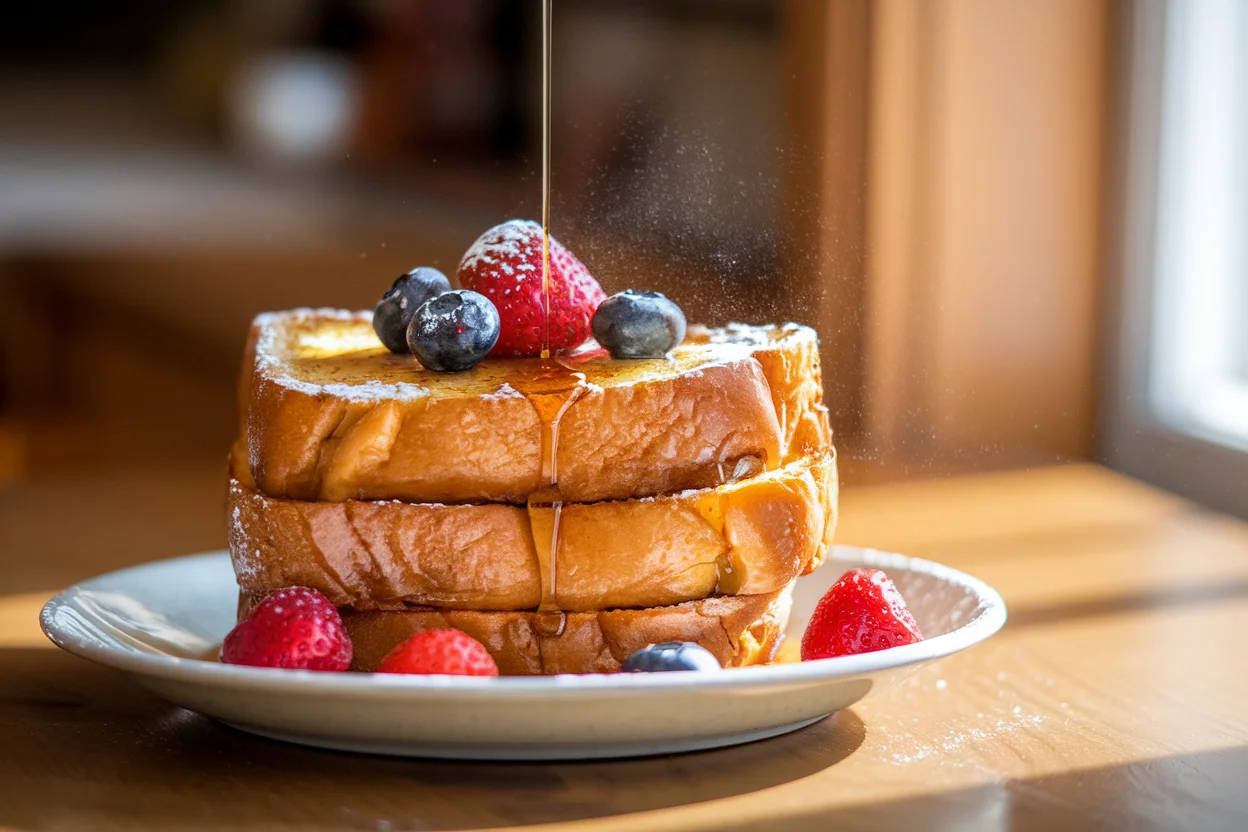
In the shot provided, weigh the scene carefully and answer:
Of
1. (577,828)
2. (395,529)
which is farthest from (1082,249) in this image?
(577,828)

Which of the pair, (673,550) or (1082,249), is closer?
(673,550)

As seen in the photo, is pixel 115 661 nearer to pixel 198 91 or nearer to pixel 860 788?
pixel 860 788

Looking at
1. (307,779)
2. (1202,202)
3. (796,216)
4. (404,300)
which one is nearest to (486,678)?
(307,779)

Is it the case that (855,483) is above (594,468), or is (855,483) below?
below

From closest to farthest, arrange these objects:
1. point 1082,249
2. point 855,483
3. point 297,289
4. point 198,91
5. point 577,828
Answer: point 577,828, point 855,483, point 1082,249, point 297,289, point 198,91

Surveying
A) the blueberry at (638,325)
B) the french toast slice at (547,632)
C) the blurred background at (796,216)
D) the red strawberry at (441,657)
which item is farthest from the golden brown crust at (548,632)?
the blurred background at (796,216)

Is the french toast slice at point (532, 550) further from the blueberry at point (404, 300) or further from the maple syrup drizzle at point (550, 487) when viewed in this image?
the blueberry at point (404, 300)

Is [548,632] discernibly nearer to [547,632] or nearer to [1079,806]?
[547,632]
